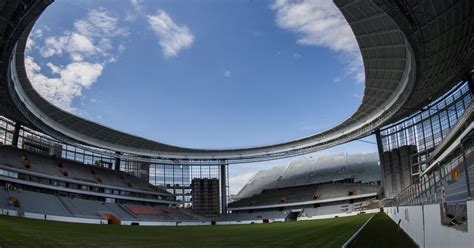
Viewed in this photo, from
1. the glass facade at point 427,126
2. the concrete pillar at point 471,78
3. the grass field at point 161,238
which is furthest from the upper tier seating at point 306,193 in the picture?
the grass field at point 161,238

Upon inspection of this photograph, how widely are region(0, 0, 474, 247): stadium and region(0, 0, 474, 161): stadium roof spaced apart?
159 mm

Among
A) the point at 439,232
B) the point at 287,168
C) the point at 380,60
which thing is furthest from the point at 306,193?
the point at 439,232

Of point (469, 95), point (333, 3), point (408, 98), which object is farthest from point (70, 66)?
point (469, 95)

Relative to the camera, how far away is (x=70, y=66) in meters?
59.9

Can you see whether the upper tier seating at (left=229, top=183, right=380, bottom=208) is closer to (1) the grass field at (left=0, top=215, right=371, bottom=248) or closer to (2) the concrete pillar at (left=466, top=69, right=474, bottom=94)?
(2) the concrete pillar at (left=466, top=69, right=474, bottom=94)

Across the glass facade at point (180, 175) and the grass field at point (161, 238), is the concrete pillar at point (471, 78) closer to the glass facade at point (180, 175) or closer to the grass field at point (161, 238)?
the grass field at point (161, 238)

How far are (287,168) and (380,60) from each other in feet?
248

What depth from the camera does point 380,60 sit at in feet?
146

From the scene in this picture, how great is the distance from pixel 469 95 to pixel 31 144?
65242 mm

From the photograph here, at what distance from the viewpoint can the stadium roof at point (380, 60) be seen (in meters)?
→ 32.2

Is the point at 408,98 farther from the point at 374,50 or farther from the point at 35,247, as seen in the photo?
the point at 35,247

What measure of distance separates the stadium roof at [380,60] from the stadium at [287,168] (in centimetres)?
16

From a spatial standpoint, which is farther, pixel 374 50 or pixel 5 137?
pixel 5 137

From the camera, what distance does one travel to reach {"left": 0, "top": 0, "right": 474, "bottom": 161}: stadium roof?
32219mm
